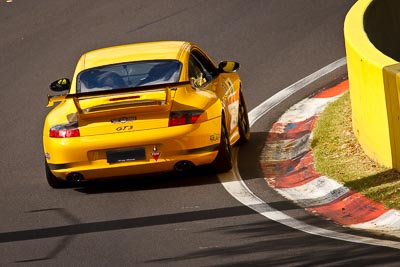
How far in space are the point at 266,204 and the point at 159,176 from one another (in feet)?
6.50

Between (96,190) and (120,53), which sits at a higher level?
(120,53)

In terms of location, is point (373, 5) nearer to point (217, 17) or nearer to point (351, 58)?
point (351, 58)

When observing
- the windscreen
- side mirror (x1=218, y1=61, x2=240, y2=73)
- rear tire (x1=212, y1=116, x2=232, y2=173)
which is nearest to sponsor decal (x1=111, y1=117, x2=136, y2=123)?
the windscreen

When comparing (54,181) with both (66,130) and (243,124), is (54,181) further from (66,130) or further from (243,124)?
(243,124)

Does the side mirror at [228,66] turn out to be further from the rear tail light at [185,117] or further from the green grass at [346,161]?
the rear tail light at [185,117]

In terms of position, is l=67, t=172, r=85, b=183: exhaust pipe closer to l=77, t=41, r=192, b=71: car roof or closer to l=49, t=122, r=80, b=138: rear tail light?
l=49, t=122, r=80, b=138: rear tail light

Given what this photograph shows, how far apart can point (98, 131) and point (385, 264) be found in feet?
14.3

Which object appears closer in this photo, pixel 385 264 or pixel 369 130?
pixel 385 264

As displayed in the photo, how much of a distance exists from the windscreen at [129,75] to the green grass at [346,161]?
1.71 metres

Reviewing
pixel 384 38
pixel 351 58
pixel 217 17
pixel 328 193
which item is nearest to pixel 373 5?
pixel 384 38

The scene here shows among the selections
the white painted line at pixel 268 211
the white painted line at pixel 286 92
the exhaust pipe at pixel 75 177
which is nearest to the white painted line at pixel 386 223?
the white painted line at pixel 268 211

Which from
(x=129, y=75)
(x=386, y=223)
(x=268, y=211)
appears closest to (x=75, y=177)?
(x=129, y=75)

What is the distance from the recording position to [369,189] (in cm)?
1218

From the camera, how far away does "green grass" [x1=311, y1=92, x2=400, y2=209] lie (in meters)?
12.1
